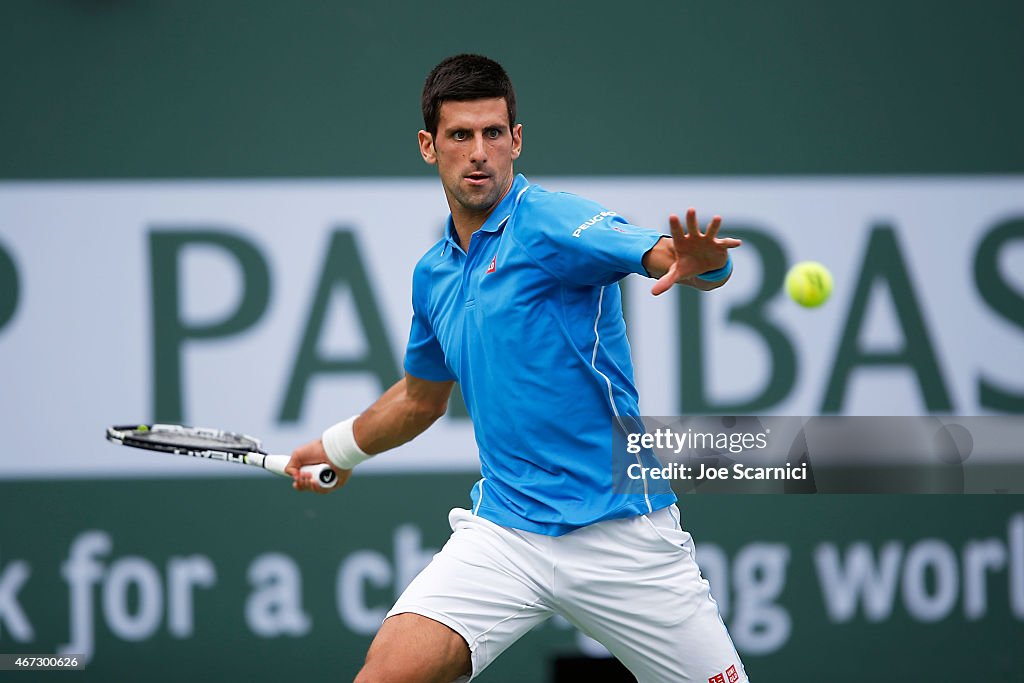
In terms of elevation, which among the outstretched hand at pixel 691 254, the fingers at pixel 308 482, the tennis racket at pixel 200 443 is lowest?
the fingers at pixel 308 482

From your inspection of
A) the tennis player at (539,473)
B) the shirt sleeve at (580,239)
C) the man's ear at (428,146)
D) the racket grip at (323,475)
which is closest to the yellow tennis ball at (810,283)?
the tennis player at (539,473)

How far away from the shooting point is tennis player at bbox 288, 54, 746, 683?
2797mm

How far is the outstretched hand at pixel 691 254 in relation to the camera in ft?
7.90

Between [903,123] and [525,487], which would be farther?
[903,123]

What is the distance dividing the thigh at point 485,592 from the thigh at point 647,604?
82 mm

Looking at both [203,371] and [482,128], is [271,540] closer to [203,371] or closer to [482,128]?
[203,371]

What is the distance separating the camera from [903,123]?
15.7ft

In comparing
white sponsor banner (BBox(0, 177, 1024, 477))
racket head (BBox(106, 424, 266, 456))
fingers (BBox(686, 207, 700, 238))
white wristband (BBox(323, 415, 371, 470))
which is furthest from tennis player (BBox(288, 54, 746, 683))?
white sponsor banner (BBox(0, 177, 1024, 477))

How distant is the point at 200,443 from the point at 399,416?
Result: 0.71 m

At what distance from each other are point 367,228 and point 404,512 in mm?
1017

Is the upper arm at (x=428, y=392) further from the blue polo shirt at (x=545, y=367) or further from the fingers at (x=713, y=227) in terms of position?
the fingers at (x=713, y=227)

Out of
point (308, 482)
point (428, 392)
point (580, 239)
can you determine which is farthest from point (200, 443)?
point (580, 239)

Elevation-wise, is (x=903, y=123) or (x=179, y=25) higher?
(x=179, y=25)

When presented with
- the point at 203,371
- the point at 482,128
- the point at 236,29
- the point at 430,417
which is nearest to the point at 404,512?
the point at 203,371
